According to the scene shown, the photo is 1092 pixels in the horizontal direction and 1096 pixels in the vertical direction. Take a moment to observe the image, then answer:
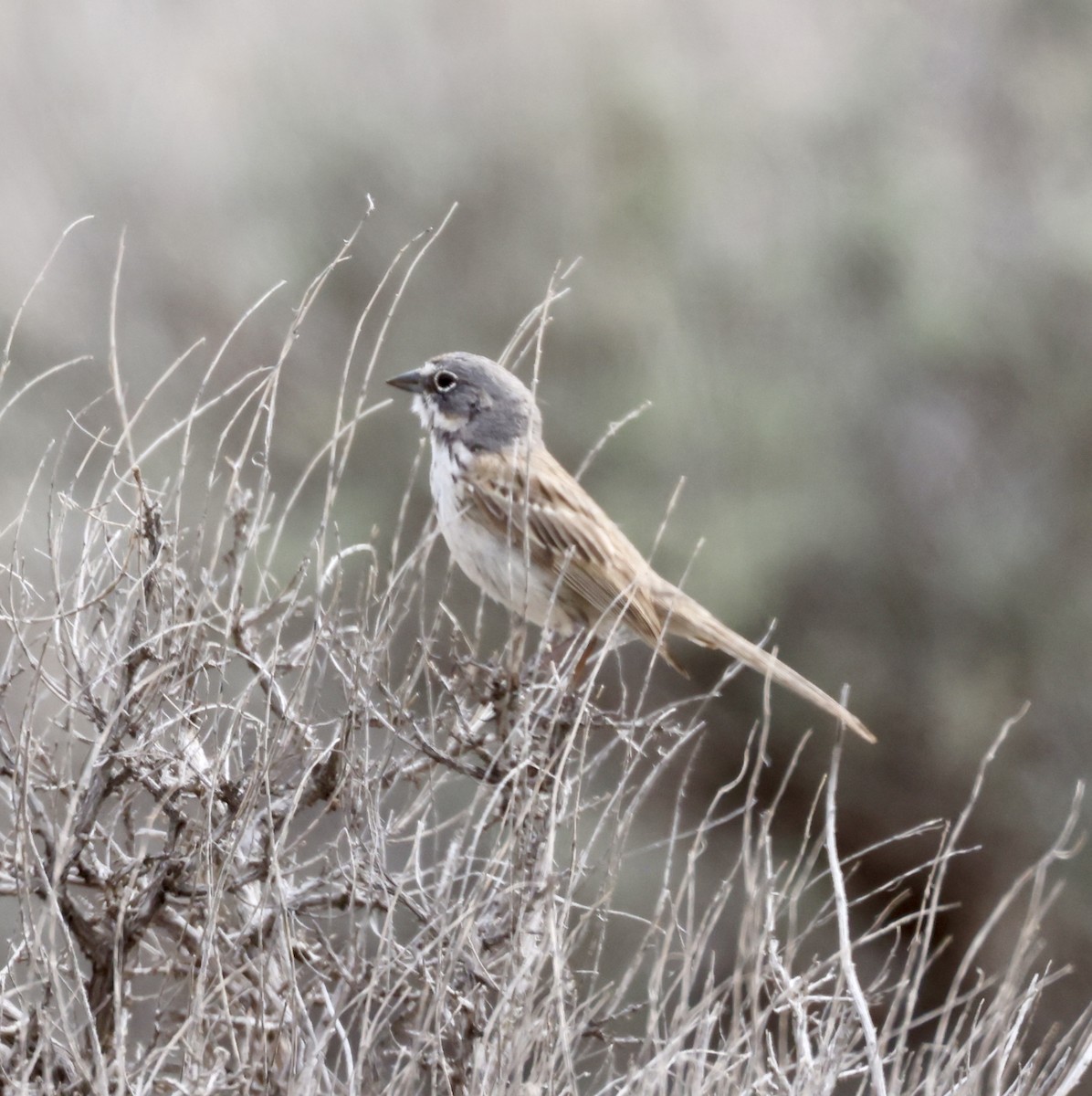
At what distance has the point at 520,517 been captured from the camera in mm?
5488

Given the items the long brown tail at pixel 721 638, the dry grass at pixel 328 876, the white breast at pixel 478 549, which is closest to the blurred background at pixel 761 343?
the long brown tail at pixel 721 638

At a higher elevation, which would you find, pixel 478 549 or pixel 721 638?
pixel 478 549

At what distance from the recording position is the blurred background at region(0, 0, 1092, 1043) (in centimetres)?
1328

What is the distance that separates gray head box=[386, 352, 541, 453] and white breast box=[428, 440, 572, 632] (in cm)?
7

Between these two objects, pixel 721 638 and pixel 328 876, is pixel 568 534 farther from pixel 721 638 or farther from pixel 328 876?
pixel 328 876

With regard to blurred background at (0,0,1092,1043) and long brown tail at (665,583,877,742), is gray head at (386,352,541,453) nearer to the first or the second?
long brown tail at (665,583,877,742)

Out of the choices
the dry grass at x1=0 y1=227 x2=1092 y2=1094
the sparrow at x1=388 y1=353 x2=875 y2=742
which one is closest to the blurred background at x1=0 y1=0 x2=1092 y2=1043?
the sparrow at x1=388 y1=353 x2=875 y2=742

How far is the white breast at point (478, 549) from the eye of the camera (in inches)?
217

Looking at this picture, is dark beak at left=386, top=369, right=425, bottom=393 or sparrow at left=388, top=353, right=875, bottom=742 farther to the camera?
dark beak at left=386, top=369, right=425, bottom=393

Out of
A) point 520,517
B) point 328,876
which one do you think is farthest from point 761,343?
point 328,876

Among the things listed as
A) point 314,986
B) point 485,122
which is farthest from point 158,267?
point 314,986

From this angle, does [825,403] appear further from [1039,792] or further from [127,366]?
[127,366]

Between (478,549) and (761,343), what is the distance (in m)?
9.01

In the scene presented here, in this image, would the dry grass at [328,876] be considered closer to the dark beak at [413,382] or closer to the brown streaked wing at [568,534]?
the brown streaked wing at [568,534]
